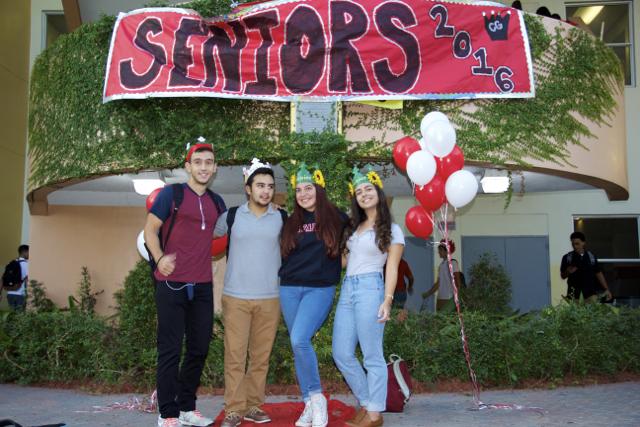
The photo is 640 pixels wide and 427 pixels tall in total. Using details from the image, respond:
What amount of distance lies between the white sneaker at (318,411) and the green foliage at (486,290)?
621 cm

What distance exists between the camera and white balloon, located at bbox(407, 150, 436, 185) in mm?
5801

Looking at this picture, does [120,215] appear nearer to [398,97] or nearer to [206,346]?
[398,97]

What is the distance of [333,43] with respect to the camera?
732 cm

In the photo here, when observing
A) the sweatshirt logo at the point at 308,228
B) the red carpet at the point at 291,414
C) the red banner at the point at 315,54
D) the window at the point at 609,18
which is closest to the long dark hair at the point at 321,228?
the sweatshirt logo at the point at 308,228

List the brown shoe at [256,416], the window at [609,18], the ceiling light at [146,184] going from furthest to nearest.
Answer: the window at [609,18] < the ceiling light at [146,184] < the brown shoe at [256,416]

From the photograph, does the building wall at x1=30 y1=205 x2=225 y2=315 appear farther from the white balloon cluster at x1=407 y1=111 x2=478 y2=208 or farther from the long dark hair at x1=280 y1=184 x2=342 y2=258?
the long dark hair at x1=280 y1=184 x2=342 y2=258

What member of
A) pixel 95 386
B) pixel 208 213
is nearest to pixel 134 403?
pixel 95 386

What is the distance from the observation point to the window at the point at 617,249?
12.8m

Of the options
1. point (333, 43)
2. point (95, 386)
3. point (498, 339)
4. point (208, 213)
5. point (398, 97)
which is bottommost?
point (95, 386)

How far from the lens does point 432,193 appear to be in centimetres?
600

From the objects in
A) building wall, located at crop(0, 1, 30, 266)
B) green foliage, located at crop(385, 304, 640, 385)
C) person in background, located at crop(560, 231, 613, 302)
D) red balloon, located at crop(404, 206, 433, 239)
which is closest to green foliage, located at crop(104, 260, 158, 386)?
green foliage, located at crop(385, 304, 640, 385)

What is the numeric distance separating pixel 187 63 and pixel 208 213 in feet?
10.2

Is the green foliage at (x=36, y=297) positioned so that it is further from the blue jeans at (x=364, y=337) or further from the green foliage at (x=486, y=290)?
the blue jeans at (x=364, y=337)

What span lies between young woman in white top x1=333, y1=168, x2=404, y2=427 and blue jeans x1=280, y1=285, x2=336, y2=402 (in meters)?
0.18
